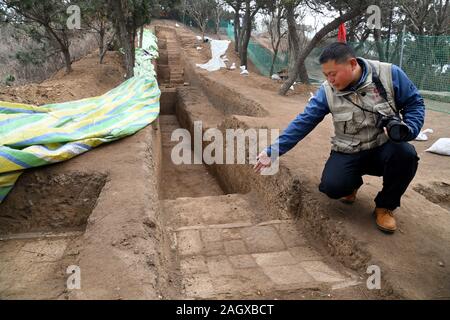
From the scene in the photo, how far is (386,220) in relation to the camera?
2.74m

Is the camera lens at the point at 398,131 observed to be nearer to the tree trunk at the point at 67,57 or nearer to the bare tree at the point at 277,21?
the tree trunk at the point at 67,57

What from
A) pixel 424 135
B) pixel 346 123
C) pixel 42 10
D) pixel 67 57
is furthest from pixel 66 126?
pixel 67 57

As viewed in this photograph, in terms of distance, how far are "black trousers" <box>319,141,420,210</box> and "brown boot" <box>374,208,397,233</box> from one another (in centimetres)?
4

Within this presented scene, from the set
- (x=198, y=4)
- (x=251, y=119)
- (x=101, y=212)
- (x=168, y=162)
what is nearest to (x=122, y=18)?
(x=168, y=162)

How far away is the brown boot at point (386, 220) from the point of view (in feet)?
8.89

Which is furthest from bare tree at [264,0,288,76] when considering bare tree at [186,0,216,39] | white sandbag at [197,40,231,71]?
bare tree at [186,0,216,39]

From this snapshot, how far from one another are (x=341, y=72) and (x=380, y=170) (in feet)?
2.70

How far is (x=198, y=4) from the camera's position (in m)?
25.8

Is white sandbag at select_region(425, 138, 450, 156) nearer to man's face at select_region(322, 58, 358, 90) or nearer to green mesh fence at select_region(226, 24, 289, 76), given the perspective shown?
man's face at select_region(322, 58, 358, 90)

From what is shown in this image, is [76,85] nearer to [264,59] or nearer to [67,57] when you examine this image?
[67,57]

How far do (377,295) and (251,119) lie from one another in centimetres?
416

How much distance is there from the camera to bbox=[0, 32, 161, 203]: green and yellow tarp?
3.47 m

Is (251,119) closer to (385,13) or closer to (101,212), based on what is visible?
(101,212)

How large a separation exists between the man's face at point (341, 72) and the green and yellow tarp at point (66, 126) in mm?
2697
